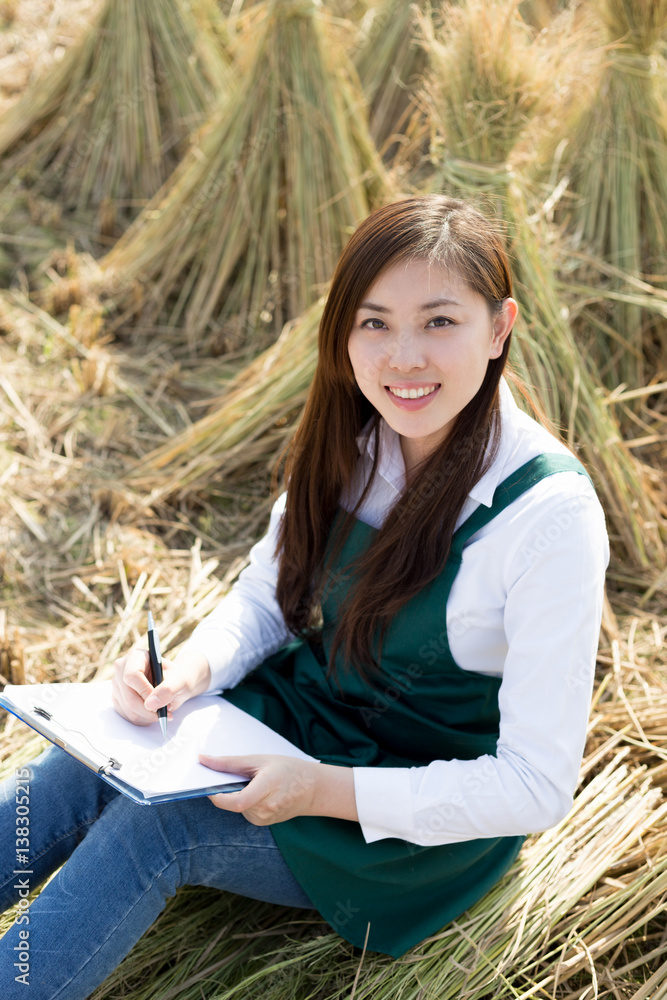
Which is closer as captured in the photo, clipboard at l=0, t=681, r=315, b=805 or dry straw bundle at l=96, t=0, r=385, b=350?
clipboard at l=0, t=681, r=315, b=805

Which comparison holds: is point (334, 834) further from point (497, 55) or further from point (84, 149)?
point (84, 149)

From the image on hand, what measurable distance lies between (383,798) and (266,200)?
2.19 metres

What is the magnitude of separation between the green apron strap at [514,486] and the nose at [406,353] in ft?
0.64

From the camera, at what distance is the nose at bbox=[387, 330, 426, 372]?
1.14m

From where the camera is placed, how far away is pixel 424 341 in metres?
1.15

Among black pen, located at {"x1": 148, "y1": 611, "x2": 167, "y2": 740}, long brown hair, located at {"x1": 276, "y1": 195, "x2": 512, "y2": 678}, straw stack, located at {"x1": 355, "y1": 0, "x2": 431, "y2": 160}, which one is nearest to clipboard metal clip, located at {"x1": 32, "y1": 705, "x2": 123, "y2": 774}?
black pen, located at {"x1": 148, "y1": 611, "x2": 167, "y2": 740}

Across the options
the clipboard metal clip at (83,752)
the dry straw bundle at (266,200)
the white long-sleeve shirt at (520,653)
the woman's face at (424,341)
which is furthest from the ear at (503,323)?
the dry straw bundle at (266,200)

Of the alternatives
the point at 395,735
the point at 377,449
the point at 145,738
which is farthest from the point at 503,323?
the point at 145,738

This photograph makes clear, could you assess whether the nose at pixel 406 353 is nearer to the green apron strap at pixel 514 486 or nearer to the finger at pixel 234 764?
the green apron strap at pixel 514 486

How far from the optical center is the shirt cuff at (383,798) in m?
1.16

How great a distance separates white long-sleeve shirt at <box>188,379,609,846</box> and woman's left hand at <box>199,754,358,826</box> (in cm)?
2

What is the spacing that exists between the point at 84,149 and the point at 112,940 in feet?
10.9

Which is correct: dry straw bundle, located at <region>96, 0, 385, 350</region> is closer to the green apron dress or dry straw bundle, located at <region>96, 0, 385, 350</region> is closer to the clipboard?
the green apron dress

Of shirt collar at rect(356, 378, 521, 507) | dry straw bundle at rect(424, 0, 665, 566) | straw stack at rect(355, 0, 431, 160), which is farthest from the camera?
straw stack at rect(355, 0, 431, 160)
